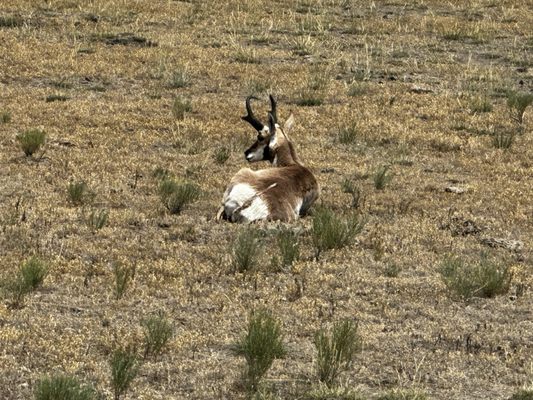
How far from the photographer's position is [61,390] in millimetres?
6746

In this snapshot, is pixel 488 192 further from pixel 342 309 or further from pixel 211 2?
pixel 211 2

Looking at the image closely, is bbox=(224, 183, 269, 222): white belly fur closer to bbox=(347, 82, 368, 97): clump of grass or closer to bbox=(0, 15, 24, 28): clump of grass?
bbox=(347, 82, 368, 97): clump of grass

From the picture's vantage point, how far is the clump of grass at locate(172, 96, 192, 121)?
17688mm

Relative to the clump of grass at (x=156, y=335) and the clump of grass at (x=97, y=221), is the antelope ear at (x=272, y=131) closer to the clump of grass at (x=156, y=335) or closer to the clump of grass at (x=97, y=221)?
the clump of grass at (x=97, y=221)

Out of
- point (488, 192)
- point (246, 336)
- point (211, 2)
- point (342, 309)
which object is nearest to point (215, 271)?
point (342, 309)

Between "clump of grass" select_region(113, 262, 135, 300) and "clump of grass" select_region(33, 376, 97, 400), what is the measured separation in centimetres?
257

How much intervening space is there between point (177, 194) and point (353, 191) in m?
2.77

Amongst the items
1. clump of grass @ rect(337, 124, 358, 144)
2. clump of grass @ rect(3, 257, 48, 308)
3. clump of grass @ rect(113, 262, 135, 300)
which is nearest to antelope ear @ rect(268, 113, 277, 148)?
clump of grass @ rect(337, 124, 358, 144)

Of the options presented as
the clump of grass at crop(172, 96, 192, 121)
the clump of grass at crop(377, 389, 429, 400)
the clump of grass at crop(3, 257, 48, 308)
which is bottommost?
the clump of grass at crop(377, 389, 429, 400)

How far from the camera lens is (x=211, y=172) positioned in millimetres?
14938

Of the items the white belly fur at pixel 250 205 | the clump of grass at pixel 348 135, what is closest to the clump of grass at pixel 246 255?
the white belly fur at pixel 250 205

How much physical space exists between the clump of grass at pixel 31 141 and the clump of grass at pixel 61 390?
326 inches

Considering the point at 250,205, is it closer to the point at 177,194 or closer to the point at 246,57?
the point at 177,194

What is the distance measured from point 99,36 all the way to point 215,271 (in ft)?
46.2
